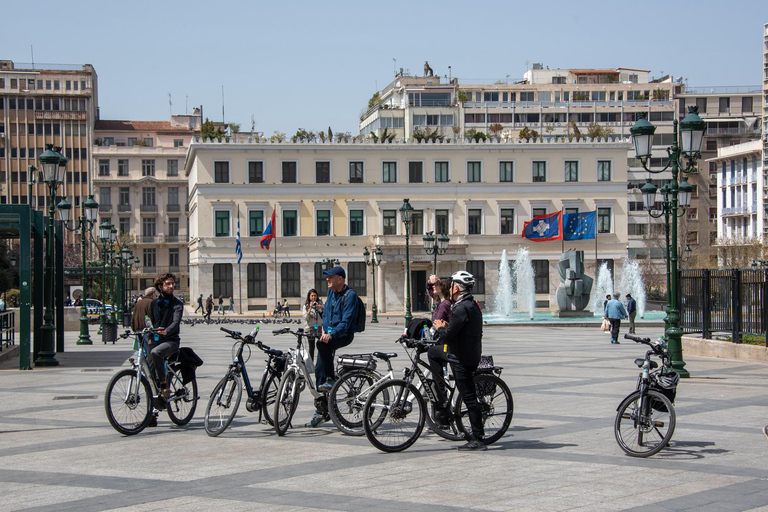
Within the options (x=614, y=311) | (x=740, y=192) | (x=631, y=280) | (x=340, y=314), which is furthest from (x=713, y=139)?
(x=340, y=314)

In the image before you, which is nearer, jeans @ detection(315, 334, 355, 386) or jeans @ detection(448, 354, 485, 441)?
jeans @ detection(448, 354, 485, 441)

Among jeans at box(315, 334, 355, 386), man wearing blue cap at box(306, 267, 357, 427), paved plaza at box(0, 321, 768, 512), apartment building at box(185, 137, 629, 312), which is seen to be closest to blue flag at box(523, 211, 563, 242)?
apartment building at box(185, 137, 629, 312)

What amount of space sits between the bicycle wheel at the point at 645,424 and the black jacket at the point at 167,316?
5.26 m

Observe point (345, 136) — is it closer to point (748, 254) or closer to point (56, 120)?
point (748, 254)

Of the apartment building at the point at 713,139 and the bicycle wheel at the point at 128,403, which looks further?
the apartment building at the point at 713,139

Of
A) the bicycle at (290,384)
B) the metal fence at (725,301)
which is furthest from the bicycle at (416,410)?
the metal fence at (725,301)

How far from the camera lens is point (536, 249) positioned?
64500mm

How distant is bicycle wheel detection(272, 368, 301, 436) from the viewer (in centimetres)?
1091

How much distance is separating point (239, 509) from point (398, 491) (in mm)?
1350

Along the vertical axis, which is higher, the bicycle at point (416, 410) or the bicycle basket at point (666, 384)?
the bicycle basket at point (666, 384)

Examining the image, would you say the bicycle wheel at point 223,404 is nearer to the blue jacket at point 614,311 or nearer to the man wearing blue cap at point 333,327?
the man wearing blue cap at point 333,327

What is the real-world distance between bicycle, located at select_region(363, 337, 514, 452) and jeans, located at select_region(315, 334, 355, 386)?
48.7 inches

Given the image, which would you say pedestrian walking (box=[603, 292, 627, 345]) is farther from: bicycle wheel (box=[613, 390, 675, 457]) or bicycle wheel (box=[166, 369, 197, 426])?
bicycle wheel (box=[613, 390, 675, 457])

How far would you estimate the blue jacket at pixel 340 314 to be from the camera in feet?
37.2
